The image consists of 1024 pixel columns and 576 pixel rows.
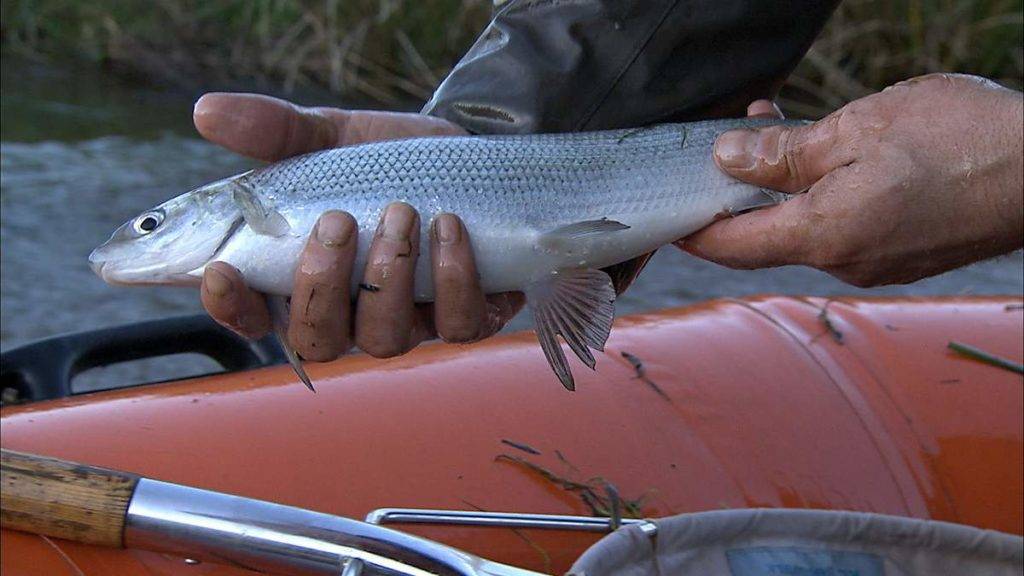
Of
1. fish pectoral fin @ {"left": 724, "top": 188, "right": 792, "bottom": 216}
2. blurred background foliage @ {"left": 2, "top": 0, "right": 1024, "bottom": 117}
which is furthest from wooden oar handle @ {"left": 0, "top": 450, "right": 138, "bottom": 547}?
blurred background foliage @ {"left": 2, "top": 0, "right": 1024, "bottom": 117}

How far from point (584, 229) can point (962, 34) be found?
7925 millimetres

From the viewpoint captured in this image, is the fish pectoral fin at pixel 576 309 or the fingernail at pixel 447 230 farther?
the fish pectoral fin at pixel 576 309

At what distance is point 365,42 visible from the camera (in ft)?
33.6

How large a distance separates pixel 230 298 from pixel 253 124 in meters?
0.44

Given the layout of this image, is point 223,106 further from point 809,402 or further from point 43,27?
point 43,27

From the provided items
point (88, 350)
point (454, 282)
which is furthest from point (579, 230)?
point (88, 350)

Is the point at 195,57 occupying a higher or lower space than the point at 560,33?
lower

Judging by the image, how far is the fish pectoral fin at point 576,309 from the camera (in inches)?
89.7

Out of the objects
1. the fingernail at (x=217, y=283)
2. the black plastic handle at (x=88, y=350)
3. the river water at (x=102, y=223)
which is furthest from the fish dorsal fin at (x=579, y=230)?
the river water at (x=102, y=223)

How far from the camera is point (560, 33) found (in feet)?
8.85

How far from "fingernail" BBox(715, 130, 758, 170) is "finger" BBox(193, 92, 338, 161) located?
2.94 feet

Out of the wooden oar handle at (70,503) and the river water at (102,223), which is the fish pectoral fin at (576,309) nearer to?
the wooden oar handle at (70,503)

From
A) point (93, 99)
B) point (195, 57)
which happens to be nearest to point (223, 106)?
point (93, 99)

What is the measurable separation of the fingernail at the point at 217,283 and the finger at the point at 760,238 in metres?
0.93
